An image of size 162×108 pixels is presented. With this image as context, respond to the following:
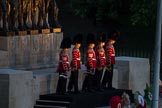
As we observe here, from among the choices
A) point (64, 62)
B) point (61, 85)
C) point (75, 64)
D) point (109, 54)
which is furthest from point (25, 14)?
point (61, 85)

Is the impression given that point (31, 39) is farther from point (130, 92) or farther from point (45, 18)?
point (130, 92)

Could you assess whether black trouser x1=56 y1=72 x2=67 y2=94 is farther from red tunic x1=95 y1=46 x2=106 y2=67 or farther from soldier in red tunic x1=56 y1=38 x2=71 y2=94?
red tunic x1=95 y1=46 x2=106 y2=67

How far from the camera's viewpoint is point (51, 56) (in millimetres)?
29891

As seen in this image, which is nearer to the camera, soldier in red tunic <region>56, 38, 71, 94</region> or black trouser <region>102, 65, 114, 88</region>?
soldier in red tunic <region>56, 38, 71, 94</region>

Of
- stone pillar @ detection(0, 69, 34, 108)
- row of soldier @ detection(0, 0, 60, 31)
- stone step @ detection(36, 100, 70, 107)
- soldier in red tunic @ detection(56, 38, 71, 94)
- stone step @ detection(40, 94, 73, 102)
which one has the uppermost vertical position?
row of soldier @ detection(0, 0, 60, 31)

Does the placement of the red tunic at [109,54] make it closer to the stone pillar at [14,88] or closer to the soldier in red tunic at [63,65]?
the soldier in red tunic at [63,65]

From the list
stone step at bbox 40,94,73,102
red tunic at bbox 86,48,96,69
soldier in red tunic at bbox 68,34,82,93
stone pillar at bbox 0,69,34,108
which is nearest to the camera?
stone pillar at bbox 0,69,34,108

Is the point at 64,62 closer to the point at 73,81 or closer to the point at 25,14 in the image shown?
the point at 73,81

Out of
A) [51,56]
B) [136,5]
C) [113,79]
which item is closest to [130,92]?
[113,79]

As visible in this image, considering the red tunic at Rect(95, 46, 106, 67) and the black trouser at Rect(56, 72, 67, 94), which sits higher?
the red tunic at Rect(95, 46, 106, 67)

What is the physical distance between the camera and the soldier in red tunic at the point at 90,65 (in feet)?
87.9

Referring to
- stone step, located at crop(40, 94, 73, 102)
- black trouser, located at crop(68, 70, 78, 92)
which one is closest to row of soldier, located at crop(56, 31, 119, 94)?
black trouser, located at crop(68, 70, 78, 92)

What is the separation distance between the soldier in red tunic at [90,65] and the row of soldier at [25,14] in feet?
9.19

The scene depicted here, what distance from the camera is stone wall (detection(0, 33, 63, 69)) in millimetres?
28020
